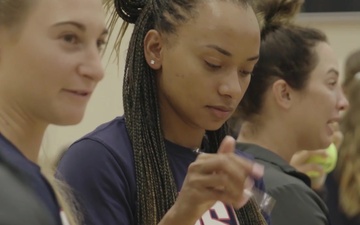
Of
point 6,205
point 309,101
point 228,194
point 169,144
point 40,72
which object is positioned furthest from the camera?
point 309,101

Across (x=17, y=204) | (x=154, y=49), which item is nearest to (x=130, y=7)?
(x=154, y=49)

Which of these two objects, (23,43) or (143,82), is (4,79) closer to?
(23,43)

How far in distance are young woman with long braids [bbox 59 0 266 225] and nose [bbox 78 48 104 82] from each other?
362mm

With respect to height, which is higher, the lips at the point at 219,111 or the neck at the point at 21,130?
the neck at the point at 21,130

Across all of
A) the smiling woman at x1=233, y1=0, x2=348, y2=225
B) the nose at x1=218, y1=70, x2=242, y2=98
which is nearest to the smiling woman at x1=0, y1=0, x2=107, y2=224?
the nose at x1=218, y1=70, x2=242, y2=98

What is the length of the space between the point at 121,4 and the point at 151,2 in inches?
2.7

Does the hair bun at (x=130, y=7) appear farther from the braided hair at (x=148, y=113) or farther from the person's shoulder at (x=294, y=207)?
the person's shoulder at (x=294, y=207)

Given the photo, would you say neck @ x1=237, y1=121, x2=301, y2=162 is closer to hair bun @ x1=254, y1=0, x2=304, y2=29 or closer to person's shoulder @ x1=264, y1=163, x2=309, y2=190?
person's shoulder @ x1=264, y1=163, x2=309, y2=190

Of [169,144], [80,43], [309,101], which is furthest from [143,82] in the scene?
[309,101]

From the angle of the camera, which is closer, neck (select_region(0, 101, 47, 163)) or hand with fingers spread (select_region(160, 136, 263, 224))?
neck (select_region(0, 101, 47, 163))

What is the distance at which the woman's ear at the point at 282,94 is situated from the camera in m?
2.23

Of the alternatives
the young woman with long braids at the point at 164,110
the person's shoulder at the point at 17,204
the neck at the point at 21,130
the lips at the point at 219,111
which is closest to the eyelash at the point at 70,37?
the neck at the point at 21,130

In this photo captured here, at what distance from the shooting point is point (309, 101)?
7.46 feet

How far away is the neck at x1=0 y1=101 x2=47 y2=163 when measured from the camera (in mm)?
1141
